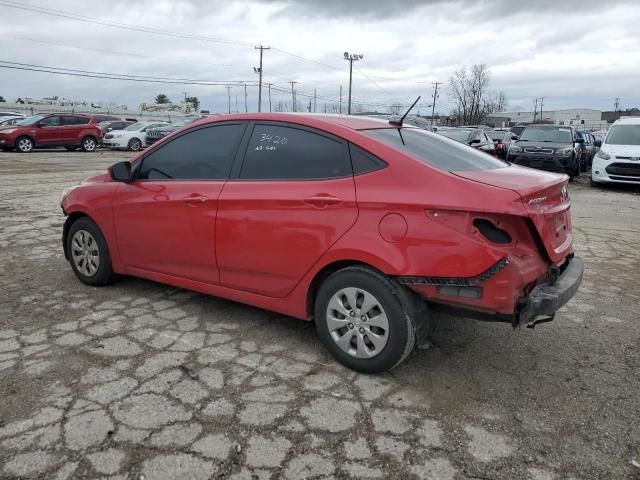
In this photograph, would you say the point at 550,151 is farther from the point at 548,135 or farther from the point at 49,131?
the point at 49,131

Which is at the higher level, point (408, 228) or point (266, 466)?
point (408, 228)

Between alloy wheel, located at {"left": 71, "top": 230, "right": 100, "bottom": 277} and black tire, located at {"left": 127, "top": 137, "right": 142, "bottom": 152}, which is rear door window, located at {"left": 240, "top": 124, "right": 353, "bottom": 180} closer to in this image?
alloy wheel, located at {"left": 71, "top": 230, "right": 100, "bottom": 277}

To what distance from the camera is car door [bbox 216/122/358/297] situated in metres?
3.24

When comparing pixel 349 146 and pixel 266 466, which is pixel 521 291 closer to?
pixel 349 146

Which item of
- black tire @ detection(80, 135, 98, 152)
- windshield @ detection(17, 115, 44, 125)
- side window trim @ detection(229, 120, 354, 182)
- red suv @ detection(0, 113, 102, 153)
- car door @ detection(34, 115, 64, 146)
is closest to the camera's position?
side window trim @ detection(229, 120, 354, 182)

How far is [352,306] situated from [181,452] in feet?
4.12

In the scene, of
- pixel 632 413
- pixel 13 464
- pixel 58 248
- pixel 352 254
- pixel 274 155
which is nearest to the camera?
pixel 13 464

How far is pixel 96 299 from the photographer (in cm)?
445

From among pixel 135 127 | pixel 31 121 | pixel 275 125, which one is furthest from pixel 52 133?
pixel 275 125

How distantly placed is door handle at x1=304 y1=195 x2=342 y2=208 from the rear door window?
0.50ft

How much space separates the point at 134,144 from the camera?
2453 centimetres

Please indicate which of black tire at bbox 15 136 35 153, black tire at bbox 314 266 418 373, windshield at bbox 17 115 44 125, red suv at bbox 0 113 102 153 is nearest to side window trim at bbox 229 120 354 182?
black tire at bbox 314 266 418 373

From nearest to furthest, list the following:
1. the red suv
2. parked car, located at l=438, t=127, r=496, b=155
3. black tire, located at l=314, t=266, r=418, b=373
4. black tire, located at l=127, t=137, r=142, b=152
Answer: black tire, located at l=314, t=266, r=418, b=373, parked car, located at l=438, t=127, r=496, b=155, the red suv, black tire, located at l=127, t=137, r=142, b=152

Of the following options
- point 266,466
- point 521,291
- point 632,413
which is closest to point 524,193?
point 521,291
